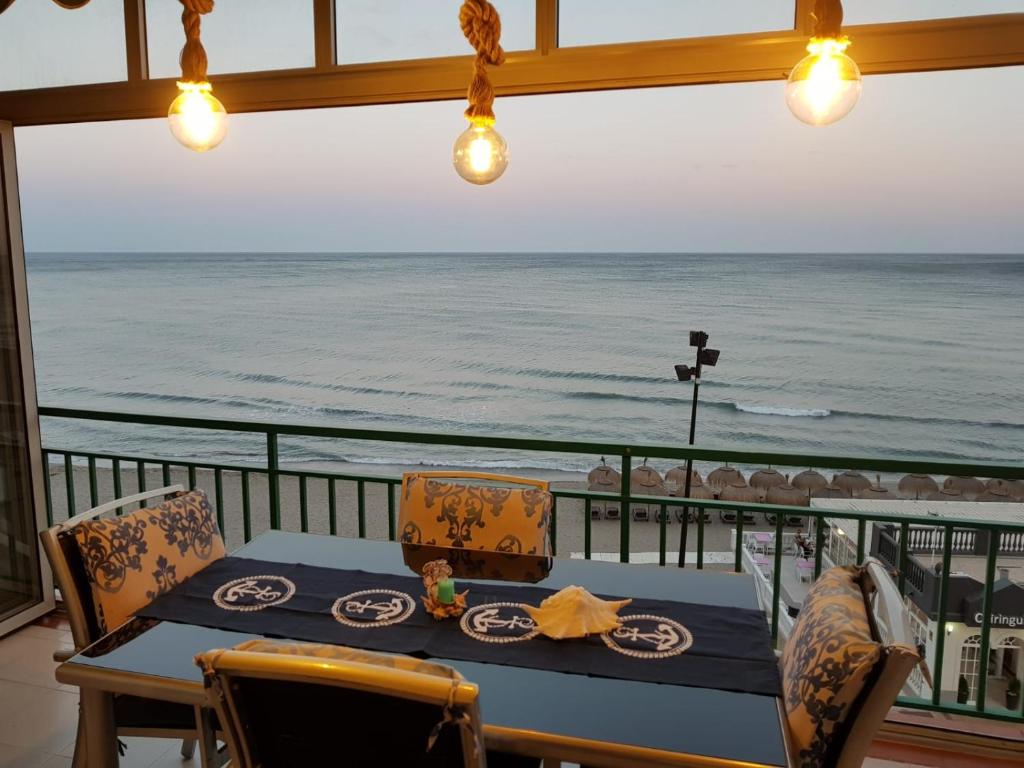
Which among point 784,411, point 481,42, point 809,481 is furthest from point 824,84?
point 784,411

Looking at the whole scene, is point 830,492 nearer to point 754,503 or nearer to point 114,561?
point 754,503

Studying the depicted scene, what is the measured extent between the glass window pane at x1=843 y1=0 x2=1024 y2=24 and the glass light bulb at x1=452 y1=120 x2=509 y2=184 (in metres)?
1.09

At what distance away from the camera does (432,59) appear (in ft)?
8.55

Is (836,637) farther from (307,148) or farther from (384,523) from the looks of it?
(307,148)

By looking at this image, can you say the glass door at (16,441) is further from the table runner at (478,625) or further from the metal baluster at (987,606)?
the metal baluster at (987,606)

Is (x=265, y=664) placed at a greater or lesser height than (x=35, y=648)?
greater

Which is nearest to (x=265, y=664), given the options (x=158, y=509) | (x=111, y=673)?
(x=111, y=673)

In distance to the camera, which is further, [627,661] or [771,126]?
[771,126]

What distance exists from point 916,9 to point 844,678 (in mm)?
1936

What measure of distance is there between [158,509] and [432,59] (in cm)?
169

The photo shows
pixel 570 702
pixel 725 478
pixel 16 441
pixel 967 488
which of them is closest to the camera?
pixel 570 702

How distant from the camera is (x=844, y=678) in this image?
1.19 meters

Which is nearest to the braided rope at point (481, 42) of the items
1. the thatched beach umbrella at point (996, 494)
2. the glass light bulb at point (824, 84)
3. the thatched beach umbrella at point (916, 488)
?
the glass light bulb at point (824, 84)

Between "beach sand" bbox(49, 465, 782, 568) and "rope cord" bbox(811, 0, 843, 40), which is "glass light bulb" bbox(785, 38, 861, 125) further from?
"beach sand" bbox(49, 465, 782, 568)
